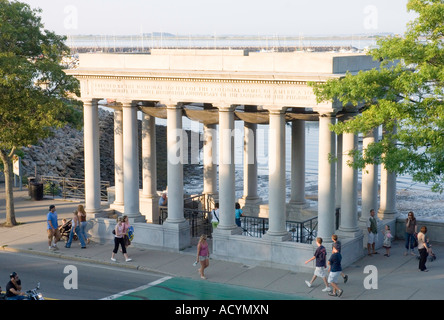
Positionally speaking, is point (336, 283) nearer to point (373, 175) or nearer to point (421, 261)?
point (421, 261)

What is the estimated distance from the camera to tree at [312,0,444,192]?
60.7 ft

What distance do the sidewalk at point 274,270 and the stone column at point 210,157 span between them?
18.3ft

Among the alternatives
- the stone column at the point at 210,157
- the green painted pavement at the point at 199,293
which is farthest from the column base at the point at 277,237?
the stone column at the point at 210,157

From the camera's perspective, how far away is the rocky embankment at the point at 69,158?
5465 centimetres

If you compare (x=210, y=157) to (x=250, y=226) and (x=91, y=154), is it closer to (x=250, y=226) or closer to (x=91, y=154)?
(x=250, y=226)

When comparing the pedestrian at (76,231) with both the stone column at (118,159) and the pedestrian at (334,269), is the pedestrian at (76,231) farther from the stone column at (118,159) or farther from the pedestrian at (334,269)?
the pedestrian at (334,269)

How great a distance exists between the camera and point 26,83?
27906 millimetres

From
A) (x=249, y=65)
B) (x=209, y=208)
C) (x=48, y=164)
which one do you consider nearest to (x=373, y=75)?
(x=249, y=65)

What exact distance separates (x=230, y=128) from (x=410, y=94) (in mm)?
6360

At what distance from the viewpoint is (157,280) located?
22.0 meters

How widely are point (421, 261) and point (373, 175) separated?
4118mm

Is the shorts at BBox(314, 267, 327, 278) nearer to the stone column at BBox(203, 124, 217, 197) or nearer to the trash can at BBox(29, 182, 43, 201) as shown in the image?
the stone column at BBox(203, 124, 217, 197)

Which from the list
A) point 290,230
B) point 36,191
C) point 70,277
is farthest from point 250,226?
point 36,191

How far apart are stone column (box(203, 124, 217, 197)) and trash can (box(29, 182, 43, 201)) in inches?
363
